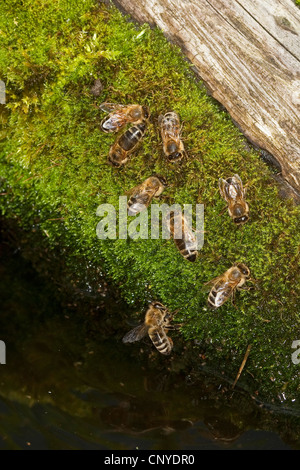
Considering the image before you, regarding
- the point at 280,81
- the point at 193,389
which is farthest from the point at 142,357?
the point at 280,81

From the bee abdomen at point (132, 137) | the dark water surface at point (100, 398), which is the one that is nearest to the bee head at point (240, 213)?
the bee abdomen at point (132, 137)

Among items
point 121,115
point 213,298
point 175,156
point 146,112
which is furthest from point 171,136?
point 213,298

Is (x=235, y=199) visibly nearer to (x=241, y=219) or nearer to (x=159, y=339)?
(x=241, y=219)

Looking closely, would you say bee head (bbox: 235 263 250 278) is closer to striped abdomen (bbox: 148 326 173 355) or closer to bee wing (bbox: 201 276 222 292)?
bee wing (bbox: 201 276 222 292)


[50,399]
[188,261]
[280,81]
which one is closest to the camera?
[280,81]

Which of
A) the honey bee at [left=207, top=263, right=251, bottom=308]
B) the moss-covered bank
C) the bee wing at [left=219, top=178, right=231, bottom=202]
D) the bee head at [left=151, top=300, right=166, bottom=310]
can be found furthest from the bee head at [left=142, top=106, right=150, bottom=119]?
the bee head at [left=151, top=300, right=166, bottom=310]
